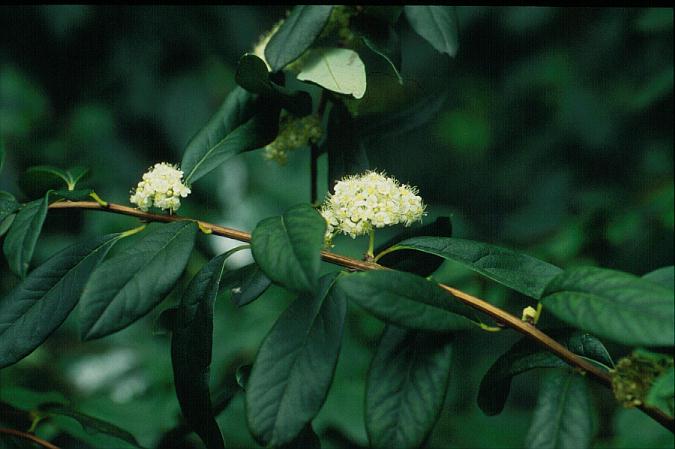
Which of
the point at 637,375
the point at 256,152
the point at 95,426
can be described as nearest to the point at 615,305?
the point at 637,375

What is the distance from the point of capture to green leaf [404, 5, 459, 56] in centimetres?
107

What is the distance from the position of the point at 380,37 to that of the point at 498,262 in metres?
0.44

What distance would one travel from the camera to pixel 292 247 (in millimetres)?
669

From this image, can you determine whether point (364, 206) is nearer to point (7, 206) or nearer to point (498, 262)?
point (498, 262)

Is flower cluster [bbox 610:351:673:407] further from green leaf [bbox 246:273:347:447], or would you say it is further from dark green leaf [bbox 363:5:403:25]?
dark green leaf [bbox 363:5:403:25]

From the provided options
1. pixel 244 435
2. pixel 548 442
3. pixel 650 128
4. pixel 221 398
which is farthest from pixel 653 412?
pixel 650 128

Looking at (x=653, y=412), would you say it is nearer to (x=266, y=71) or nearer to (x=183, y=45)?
(x=266, y=71)

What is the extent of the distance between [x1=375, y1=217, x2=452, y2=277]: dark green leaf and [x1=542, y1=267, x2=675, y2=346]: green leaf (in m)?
0.22

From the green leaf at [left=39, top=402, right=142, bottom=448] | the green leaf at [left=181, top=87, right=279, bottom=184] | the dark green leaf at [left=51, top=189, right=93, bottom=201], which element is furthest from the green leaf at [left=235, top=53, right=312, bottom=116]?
the green leaf at [left=39, top=402, right=142, bottom=448]

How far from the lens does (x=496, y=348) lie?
7.85ft

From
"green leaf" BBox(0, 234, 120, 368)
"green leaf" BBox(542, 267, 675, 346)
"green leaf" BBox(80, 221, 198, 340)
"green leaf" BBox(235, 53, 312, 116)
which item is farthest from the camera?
"green leaf" BBox(235, 53, 312, 116)

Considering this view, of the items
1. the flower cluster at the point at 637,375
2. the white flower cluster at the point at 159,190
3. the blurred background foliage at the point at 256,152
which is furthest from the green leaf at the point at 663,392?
the blurred background foliage at the point at 256,152

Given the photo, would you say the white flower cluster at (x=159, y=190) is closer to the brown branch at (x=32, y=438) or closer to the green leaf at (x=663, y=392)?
the brown branch at (x=32, y=438)

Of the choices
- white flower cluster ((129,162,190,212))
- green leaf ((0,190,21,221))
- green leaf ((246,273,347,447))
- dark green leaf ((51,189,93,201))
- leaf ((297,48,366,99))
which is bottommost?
green leaf ((246,273,347,447))
